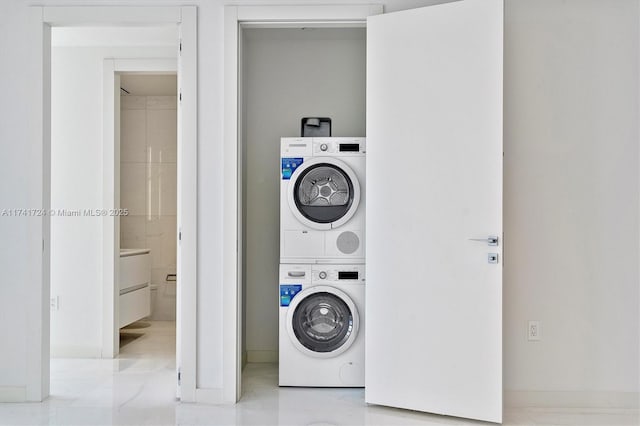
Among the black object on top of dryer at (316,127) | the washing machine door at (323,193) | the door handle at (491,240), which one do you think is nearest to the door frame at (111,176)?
the black object on top of dryer at (316,127)

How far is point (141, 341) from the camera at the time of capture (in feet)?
17.2

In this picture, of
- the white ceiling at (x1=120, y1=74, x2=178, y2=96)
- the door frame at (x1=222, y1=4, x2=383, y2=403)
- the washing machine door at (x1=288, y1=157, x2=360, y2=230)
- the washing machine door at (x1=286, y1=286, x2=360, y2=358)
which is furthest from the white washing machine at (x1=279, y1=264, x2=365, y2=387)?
the white ceiling at (x1=120, y1=74, x2=178, y2=96)

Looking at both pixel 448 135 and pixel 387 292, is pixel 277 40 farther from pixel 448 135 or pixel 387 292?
pixel 387 292

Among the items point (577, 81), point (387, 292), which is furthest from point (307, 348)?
point (577, 81)

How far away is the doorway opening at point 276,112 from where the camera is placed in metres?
4.62

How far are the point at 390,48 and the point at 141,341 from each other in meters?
3.52

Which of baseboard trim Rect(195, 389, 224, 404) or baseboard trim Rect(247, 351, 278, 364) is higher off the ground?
baseboard trim Rect(195, 389, 224, 404)

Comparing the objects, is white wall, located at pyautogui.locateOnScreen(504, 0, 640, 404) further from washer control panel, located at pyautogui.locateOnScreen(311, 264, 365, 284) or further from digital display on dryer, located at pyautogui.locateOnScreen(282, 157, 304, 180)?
digital display on dryer, located at pyautogui.locateOnScreen(282, 157, 304, 180)

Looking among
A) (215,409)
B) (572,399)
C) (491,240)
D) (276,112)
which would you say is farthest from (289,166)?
(572,399)

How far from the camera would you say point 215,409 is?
10.9ft

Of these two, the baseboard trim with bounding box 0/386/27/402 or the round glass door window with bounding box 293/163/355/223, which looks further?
the round glass door window with bounding box 293/163/355/223

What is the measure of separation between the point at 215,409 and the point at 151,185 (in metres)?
3.70

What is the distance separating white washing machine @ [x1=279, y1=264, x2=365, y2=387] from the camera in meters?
3.77

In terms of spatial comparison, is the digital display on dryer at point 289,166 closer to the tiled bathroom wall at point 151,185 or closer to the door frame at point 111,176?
the door frame at point 111,176
